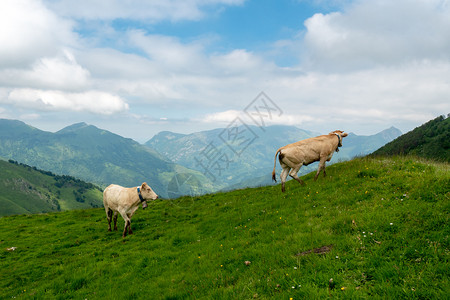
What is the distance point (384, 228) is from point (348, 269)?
2117mm

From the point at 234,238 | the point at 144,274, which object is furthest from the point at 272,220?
the point at 144,274

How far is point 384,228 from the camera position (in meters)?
6.97

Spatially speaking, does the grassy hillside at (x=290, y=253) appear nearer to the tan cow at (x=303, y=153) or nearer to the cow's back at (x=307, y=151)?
the tan cow at (x=303, y=153)

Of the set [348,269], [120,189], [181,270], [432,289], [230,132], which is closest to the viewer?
[432,289]

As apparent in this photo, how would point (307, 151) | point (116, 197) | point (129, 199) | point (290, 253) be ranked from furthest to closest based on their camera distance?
point (116, 197), point (129, 199), point (307, 151), point (290, 253)

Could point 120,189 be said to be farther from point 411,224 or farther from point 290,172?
point 411,224

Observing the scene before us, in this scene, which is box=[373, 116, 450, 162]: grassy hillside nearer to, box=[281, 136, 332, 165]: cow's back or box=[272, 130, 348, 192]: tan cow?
box=[272, 130, 348, 192]: tan cow

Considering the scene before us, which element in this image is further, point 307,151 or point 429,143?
point 429,143

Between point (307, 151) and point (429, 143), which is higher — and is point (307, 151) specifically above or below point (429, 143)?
below

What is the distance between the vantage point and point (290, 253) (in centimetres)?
718

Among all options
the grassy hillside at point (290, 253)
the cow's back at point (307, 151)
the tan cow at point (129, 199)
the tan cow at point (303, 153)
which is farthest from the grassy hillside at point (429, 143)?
the tan cow at point (129, 199)

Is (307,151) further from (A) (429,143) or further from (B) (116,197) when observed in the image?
(A) (429,143)

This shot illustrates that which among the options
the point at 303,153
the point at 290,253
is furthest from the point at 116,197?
the point at 290,253

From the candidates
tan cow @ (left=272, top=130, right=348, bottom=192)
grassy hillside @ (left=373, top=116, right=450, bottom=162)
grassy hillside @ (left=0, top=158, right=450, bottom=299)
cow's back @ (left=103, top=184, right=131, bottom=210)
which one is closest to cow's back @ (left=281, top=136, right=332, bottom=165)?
tan cow @ (left=272, top=130, right=348, bottom=192)
